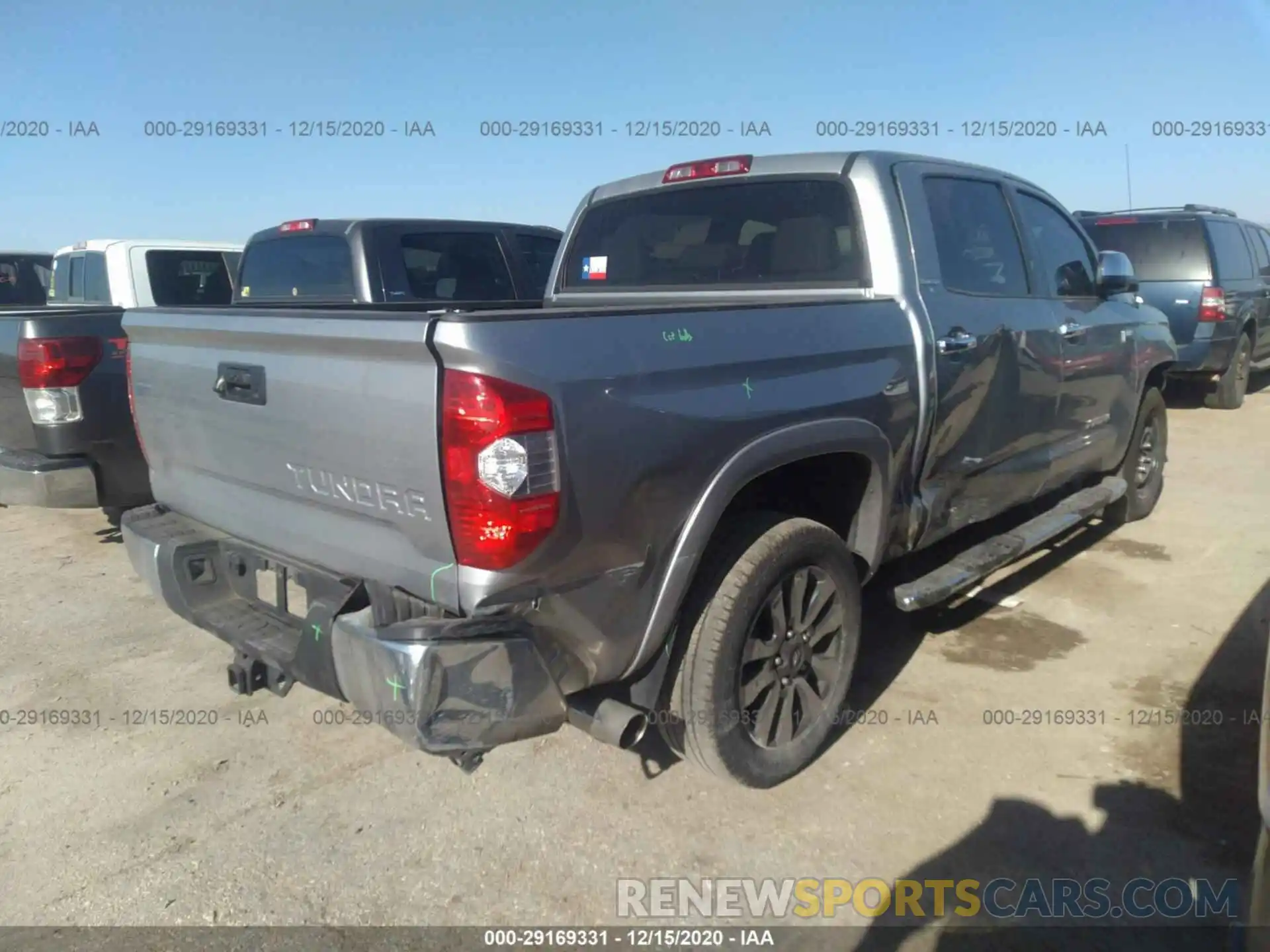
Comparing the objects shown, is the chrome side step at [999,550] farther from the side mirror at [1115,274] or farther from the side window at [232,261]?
the side window at [232,261]

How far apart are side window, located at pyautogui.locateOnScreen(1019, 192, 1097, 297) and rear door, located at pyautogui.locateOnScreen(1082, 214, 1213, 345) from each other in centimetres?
531

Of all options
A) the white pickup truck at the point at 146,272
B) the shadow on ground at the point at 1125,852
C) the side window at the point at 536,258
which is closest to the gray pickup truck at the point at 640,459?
the shadow on ground at the point at 1125,852

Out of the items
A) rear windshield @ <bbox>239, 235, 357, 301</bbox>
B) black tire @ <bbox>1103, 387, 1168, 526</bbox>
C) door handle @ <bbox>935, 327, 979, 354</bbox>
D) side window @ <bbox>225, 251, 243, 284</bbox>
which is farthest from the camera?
side window @ <bbox>225, 251, 243, 284</bbox>

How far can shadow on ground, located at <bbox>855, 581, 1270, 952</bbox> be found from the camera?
8.13 ft

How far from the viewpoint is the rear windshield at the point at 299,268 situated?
672 cm

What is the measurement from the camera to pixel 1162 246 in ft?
31.6

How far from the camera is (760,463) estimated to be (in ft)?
8.98

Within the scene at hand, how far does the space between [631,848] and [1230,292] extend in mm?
9558

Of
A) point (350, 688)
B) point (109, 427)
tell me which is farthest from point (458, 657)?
point (109, 427)

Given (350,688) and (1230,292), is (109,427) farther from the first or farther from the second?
(1230,292)

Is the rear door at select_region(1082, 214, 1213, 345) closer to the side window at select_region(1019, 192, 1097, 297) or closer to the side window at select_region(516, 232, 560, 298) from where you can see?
the side window at select_region(1019, 192, 1097, 297)

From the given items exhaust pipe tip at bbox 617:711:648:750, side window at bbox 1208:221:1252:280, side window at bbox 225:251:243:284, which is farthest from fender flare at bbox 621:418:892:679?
side window at bbox 1208:221:1252:280

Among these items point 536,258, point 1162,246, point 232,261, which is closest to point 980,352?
point 536,258

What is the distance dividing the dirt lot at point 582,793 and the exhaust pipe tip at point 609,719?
0.45 meters
